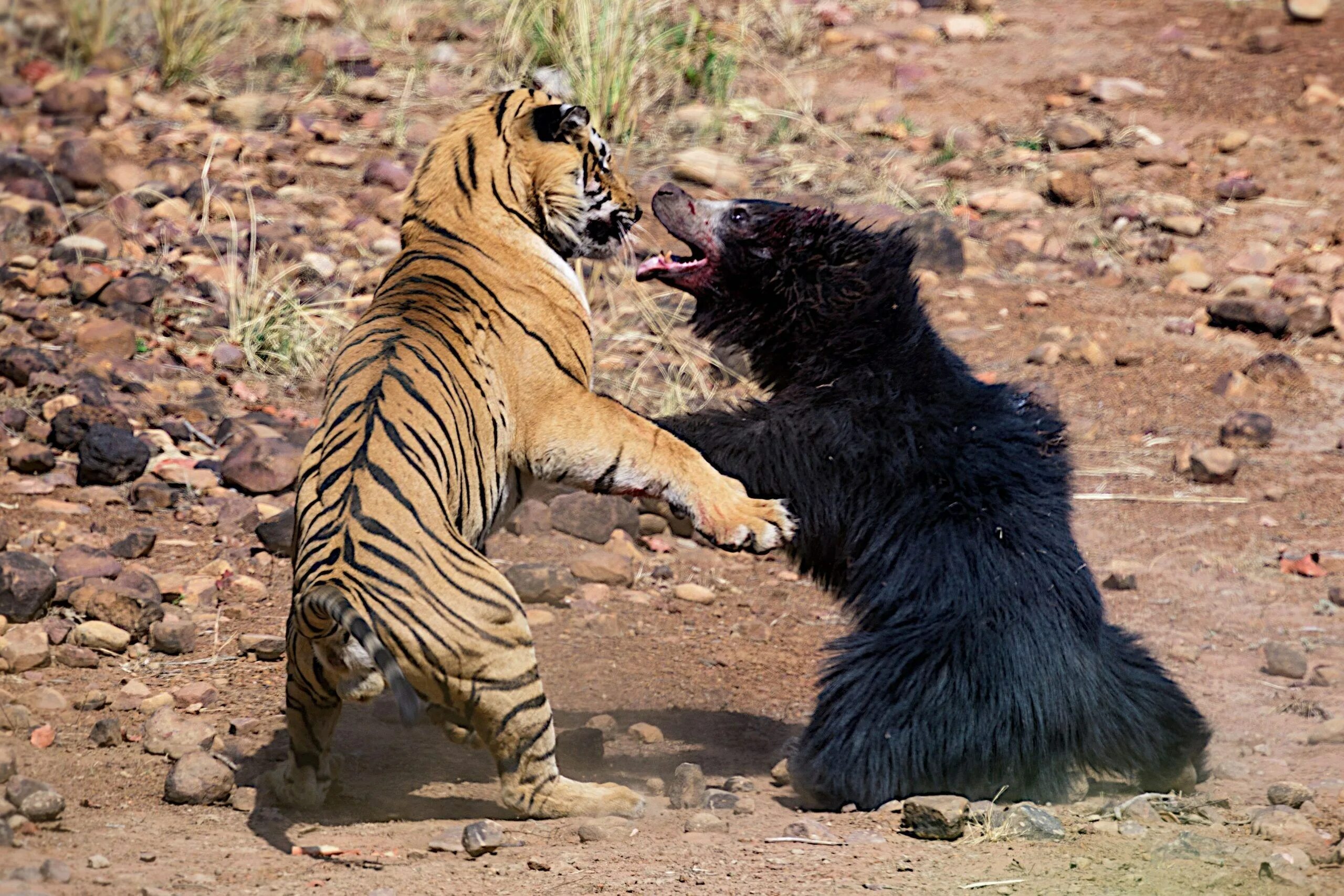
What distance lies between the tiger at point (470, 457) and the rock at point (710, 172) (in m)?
3.88

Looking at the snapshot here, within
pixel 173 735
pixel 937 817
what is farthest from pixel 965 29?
pixel 173 735

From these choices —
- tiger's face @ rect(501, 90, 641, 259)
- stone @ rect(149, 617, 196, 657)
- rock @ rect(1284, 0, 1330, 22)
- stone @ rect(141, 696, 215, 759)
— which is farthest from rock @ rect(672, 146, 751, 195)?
stone @ rect(141, 696, 215, 759)

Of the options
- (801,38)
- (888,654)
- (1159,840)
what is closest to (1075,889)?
(1159,840)

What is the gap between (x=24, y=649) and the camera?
4.37 m

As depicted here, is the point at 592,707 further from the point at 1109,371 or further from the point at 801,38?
the point at 801,38

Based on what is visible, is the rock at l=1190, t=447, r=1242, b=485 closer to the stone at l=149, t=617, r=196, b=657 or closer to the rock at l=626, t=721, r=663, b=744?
the rock at l=626, t=721, r=663, b=744

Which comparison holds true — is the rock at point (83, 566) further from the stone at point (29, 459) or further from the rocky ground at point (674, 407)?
the stone at point (29, 459)

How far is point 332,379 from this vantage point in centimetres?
385

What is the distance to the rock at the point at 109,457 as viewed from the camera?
18.5 feet

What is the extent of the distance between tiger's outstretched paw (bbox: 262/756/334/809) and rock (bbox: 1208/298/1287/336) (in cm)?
586

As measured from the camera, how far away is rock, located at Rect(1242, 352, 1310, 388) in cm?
733

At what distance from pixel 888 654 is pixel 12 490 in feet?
11.6

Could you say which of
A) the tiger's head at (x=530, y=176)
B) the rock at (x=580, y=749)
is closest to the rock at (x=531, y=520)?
the rock at (x=580, y=749)

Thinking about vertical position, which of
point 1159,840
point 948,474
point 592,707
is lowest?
point 592,707
